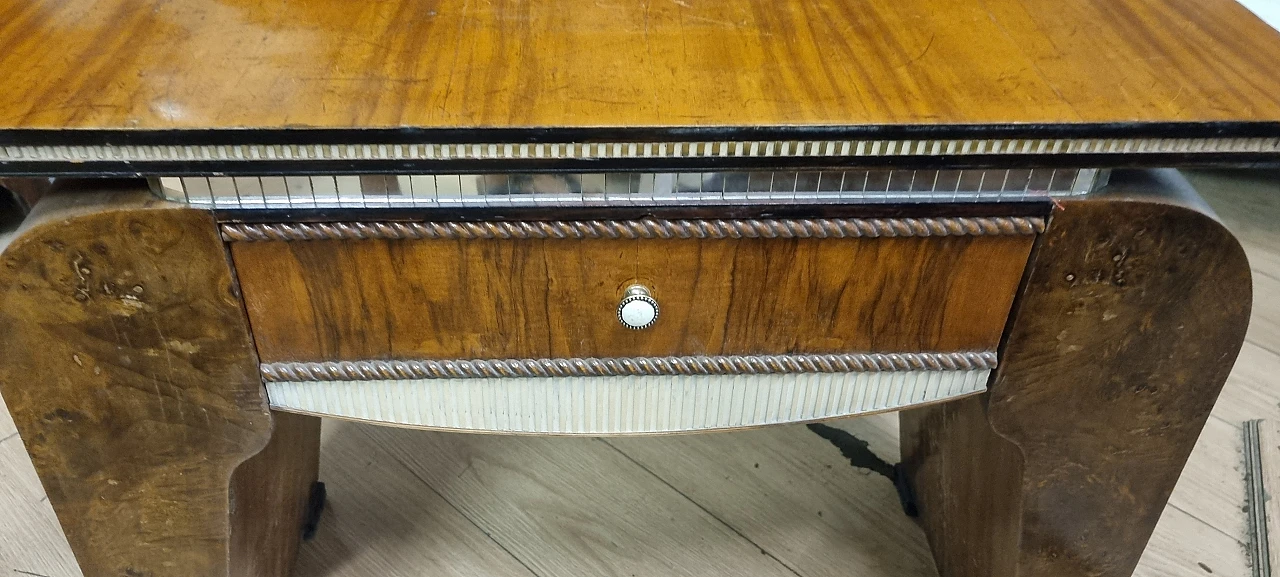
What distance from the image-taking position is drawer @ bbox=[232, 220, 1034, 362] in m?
0.52

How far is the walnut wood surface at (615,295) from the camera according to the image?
0.52 metres

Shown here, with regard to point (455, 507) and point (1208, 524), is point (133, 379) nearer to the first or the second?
point (455, 507)

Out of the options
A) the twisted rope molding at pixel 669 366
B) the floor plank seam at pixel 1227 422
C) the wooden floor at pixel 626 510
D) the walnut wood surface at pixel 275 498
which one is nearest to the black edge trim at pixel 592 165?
the twisted rope molding at pixel 669 366

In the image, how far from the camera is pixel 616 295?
54 cm

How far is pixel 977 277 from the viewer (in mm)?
542

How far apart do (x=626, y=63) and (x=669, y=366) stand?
0.18 m

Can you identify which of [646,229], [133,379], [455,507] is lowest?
[455,507]

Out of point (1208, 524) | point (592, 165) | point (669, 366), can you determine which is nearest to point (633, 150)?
point (592, 165)

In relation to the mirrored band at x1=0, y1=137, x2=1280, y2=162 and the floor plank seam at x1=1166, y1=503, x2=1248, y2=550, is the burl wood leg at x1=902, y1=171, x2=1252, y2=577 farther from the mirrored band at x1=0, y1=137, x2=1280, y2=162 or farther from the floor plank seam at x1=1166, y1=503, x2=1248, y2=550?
the floor plank seam at x1=1166, y1=503, x2=1248, y2=550

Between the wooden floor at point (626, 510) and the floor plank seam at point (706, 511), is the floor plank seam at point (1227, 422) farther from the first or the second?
the floor plank seam at point (706, 511)

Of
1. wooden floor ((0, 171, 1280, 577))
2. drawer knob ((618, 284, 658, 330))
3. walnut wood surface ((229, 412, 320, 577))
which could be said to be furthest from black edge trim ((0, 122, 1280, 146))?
wooden floor ((0, 171, 1280, 577))

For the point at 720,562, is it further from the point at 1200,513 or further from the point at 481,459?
the point at 1200,513

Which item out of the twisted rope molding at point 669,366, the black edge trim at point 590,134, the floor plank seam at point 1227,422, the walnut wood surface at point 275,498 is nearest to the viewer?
the black edge trim at point 590,134

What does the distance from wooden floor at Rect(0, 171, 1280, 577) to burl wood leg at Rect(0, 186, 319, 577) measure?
10.5 inches
